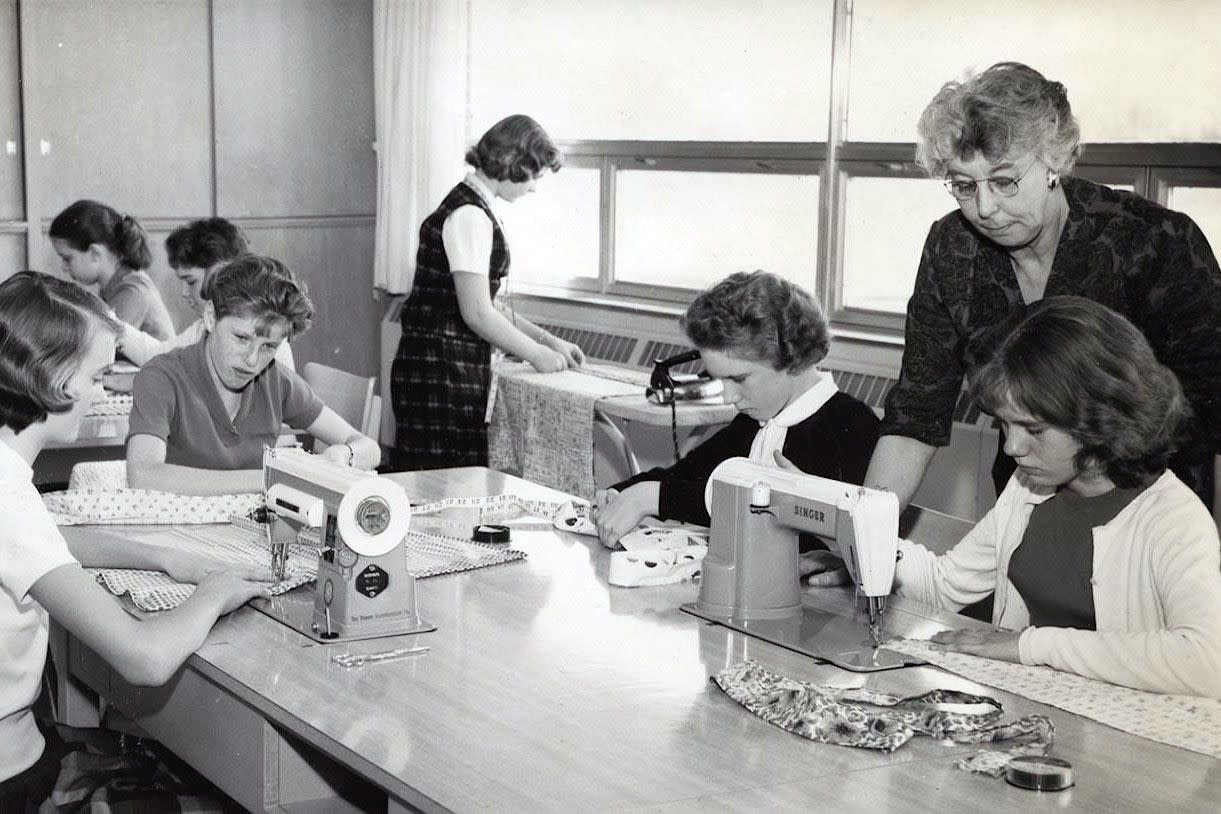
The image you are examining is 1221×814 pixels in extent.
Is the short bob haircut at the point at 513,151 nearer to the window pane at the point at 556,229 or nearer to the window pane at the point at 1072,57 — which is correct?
the window pane at the point at 1072,57

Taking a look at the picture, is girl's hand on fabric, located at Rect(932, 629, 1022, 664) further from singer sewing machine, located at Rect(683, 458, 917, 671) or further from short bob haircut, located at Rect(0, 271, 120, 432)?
short bob haircut, located at Rect(0, 271, 120, 432)

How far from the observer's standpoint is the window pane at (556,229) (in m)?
6.31

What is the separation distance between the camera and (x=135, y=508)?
9.23 ft

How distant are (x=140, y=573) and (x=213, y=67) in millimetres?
4671

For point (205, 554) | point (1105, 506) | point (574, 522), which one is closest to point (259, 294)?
point (205, 554)

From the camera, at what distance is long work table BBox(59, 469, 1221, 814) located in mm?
1590

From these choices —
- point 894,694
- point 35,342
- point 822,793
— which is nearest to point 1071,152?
point 894,694

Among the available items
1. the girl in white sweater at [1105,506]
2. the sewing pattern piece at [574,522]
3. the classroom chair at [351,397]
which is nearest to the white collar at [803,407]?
the sewing pattern piece at [574,522]

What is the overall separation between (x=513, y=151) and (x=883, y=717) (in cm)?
304

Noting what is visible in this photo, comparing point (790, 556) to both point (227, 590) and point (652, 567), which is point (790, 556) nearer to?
point (652, 567)

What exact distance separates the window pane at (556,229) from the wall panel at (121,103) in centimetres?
135

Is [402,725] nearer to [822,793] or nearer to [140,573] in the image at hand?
[822,793]

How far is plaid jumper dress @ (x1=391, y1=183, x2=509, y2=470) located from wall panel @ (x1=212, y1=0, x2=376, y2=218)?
2483mm

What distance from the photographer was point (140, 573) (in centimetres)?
245
